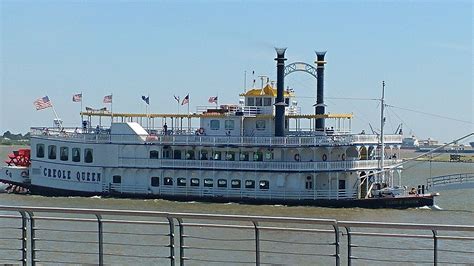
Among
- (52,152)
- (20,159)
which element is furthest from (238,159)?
(20,159)

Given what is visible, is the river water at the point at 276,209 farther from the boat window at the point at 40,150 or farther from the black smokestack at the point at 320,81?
the black smokestack at the point at 320,81

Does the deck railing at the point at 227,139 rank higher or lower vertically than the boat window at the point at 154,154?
higher

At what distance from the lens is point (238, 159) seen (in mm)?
48281

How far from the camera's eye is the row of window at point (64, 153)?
51044mm

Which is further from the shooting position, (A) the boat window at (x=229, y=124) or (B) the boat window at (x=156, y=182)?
(A) the boat window at (x=229, y=124)

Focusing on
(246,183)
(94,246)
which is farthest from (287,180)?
(94,246)

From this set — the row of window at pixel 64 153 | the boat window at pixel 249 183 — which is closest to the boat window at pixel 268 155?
the boat window at pixel 249 183

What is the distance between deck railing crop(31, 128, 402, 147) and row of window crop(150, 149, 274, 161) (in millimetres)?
664

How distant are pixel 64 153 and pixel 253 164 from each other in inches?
458

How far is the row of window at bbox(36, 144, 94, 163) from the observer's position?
51.0 m

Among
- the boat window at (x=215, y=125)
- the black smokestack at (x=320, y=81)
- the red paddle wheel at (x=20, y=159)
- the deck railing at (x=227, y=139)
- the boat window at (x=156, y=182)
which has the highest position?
the black smokestack at (x=320, y=81)

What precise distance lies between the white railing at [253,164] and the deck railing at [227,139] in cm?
95

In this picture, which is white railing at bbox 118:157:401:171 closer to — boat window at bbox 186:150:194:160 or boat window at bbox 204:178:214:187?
boat window at bbox 204:178:214:187

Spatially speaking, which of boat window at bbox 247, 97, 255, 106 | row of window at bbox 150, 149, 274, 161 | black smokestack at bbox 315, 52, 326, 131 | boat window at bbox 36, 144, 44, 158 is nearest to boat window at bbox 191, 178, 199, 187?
row of window at bbox 150, 149, 274, 161
